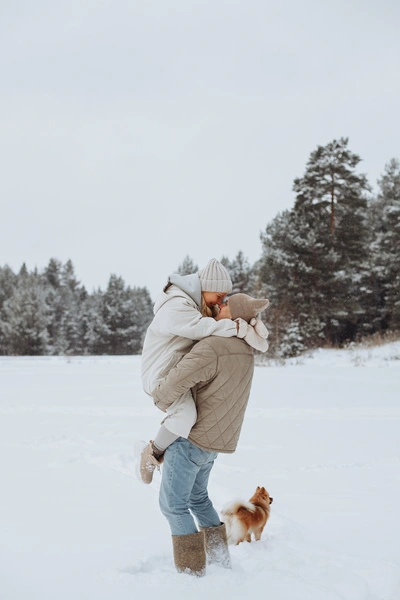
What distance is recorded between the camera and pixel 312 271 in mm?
21391

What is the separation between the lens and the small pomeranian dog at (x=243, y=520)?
3.19 metres

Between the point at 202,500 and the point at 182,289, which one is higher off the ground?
the point at 182,289

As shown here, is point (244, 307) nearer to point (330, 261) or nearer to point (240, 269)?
point (330, 261)

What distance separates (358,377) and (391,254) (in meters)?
13.5

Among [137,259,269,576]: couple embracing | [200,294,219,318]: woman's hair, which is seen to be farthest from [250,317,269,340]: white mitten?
[200,294,219,318]: woman's hair

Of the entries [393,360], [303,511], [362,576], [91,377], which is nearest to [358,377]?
[393,360]

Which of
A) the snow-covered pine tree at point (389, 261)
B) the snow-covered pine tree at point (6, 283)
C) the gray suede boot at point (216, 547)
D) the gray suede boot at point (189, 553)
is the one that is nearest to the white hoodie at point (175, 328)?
the gray suede boot at point (189, 553)

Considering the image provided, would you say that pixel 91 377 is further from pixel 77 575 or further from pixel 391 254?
pixel 391 254

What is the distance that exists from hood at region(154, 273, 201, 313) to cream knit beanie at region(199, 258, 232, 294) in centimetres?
4

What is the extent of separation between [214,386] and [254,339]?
323 mm

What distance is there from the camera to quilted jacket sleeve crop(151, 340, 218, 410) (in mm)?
2453

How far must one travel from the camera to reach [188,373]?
8.03ft

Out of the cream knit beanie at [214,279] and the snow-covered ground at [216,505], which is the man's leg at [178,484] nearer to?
the snow-covered ground at [216,505]

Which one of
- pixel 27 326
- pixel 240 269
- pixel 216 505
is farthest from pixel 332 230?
pixel 27 326
